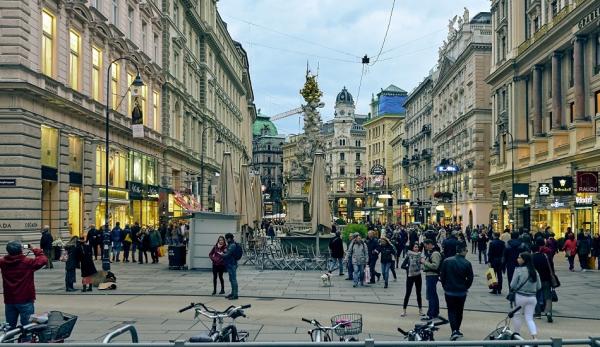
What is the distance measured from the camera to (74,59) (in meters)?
32.2

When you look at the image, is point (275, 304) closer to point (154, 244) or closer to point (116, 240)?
point (154, 244)

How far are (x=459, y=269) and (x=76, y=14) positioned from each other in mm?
24636

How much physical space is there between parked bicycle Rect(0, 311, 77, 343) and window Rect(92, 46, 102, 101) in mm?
28906

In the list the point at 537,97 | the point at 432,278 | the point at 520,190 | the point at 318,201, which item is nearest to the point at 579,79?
the point at 537,97

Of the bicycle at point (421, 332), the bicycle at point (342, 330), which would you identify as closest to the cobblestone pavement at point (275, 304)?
the bicycle at point (342, 330)

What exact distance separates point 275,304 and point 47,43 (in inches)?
690

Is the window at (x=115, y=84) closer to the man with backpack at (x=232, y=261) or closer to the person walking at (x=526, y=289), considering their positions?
the man with backpack at (x=232, y=261)

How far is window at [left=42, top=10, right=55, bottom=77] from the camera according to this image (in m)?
28.4

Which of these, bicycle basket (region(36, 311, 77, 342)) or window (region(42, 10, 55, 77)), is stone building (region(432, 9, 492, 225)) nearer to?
window (region(42, 10, 55, 77))

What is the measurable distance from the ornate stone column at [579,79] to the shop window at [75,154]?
1072 inches

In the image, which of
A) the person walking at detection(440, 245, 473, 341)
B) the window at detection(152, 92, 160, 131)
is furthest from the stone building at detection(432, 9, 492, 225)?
the person walking at detection(440, 245, 473, 341)

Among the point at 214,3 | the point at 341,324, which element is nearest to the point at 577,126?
the point at 341,324

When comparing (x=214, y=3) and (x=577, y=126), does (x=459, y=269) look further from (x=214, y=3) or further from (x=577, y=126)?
(x=214, y=3)

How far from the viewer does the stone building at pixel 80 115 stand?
2617cm
